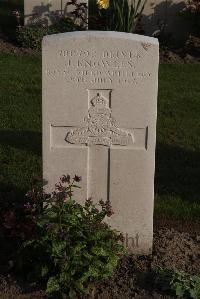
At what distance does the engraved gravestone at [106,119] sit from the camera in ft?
15.2

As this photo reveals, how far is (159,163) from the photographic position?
7.00 meters

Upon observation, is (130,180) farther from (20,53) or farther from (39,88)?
(20,53)

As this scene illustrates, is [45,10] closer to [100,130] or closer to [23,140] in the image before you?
[23,140]

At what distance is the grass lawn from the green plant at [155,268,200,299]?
45.0 inches

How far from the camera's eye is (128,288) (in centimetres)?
467

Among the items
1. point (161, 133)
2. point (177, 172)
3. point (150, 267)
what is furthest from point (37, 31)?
point (150, 267)

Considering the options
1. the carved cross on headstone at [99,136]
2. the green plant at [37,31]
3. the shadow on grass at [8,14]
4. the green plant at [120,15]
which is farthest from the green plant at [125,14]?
the carved cross on headstone at [99,136]

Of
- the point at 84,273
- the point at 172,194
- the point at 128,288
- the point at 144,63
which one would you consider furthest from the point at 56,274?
the point at 172,194

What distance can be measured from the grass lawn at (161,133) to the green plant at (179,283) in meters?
1.14

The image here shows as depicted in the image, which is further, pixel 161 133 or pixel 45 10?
pixel 45 10

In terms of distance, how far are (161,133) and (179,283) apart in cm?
349

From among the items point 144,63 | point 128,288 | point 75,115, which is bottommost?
point 128,288

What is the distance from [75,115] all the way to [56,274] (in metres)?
1.09

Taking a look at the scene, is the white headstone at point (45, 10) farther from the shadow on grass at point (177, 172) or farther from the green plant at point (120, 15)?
the shadow on grass at point (177, 172)
